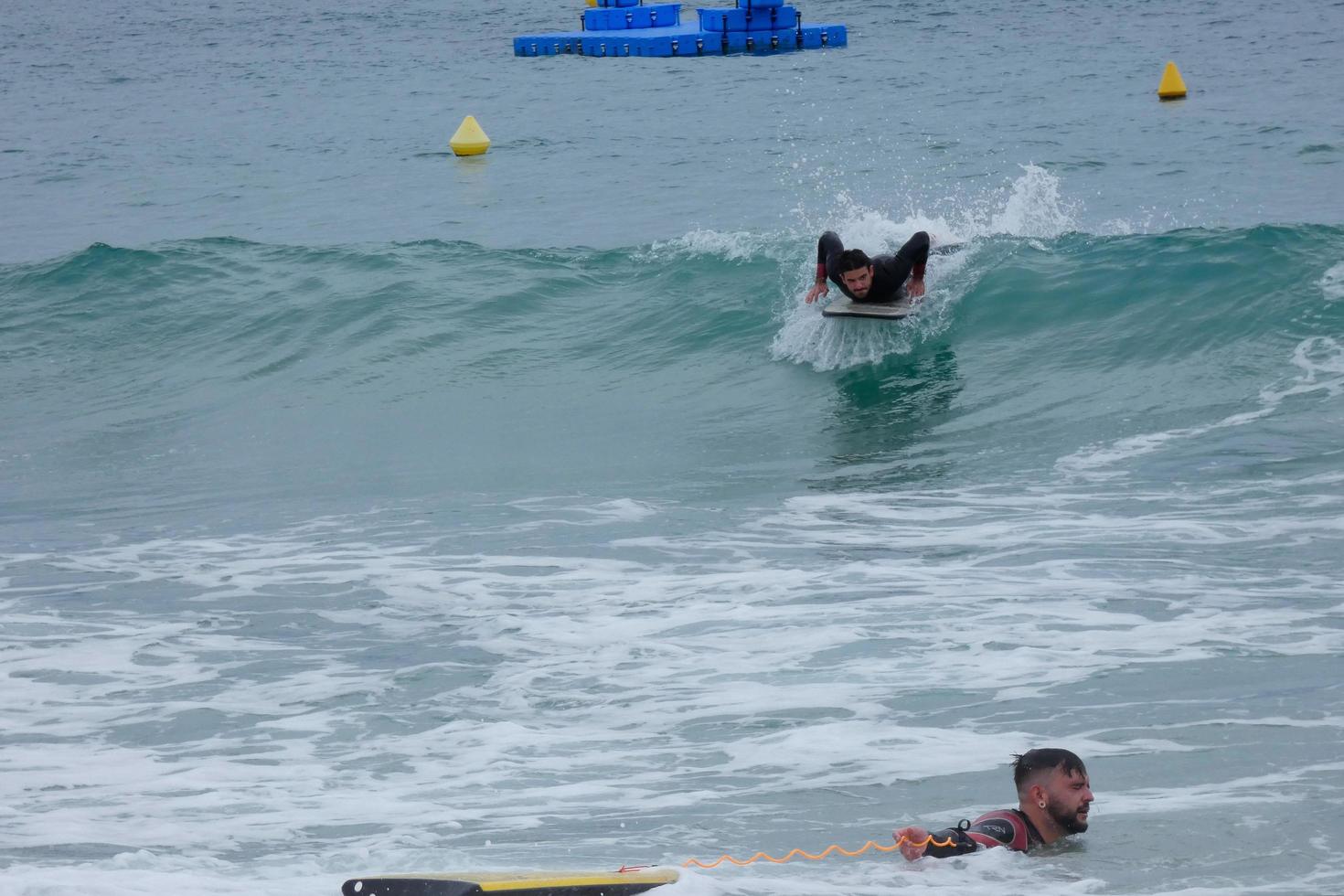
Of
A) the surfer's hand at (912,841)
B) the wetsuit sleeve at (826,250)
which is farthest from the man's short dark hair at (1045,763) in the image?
the wetsuit sleeve at (826,250)

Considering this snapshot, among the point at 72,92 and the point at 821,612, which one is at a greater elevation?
the point at 72,92

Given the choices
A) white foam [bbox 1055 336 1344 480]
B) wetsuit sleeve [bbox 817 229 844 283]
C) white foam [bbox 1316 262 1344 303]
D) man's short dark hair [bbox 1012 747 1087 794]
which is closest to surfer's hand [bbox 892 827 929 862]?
man's short dark hair [bbox 1012 747 1087 794]

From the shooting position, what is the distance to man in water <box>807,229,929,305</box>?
12.4 metres

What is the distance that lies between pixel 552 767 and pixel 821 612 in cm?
209

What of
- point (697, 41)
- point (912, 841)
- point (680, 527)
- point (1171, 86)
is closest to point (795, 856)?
point (912, 841)

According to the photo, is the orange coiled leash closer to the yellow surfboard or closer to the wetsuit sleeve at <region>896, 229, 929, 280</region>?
the yellow surfboard

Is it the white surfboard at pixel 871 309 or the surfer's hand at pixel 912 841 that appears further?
the white surfboard at pixel 871 309

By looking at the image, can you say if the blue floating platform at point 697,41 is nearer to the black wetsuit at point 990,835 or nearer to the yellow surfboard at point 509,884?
the black wetsuit at point 990,835

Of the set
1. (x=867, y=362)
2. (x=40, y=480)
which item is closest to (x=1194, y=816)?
(x=867, y=362)

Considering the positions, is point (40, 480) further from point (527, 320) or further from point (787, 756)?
point (787, 756)

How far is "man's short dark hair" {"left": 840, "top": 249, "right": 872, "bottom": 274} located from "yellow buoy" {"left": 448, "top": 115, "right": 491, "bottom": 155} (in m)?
19.5

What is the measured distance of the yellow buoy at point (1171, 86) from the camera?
31016 millimetres

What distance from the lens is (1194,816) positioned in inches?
202

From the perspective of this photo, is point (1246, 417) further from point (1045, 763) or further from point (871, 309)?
point (1045, 763)
